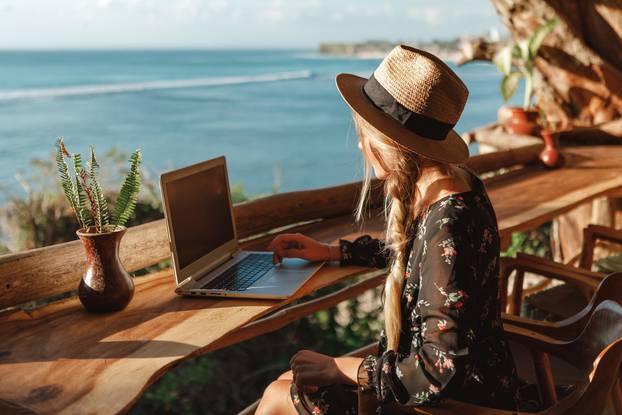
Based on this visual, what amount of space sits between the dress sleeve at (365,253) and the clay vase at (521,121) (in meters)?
2.89

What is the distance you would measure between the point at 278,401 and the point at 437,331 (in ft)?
1.82

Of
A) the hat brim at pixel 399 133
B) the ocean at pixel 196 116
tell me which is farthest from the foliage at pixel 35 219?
the ocean at pixel 196 116

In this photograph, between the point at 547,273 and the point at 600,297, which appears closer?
the point at 600,297

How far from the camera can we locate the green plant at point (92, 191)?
1816mm

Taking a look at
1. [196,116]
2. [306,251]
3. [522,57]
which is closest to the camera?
[306,251]

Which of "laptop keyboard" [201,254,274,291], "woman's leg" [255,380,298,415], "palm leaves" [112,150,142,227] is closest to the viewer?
"woman's leg" [255,380,298,415]

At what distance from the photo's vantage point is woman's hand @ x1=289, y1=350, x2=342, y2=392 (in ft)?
5.48

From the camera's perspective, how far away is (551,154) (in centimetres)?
397

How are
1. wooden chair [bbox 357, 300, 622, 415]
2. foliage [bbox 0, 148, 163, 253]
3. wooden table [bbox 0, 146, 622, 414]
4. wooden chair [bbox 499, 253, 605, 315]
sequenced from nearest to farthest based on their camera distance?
wooden table [bbox 0, 146, 622, 414] → wooden chair [bbox 357, 300, 622, 415] → wooden chair [bbox 499, 253, 605, 315] → foliage [bbox 0, 148, 163, 253]

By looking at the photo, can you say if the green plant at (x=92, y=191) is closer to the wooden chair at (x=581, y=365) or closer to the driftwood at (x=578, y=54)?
the wooden chair at (x=581, y=365)

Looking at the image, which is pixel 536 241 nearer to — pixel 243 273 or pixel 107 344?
pixel 243 273

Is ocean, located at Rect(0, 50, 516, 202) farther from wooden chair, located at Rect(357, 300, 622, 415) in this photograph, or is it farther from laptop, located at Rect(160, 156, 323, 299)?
wooden chair, located at Rect(357, 300, 622, 415)

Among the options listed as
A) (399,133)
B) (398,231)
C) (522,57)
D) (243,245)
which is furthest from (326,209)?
(522,57)

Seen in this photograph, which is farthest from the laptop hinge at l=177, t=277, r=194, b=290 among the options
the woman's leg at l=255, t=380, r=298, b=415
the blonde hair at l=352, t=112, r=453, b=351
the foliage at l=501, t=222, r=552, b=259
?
the foliage at l=501, t=222, r=552, b=259
